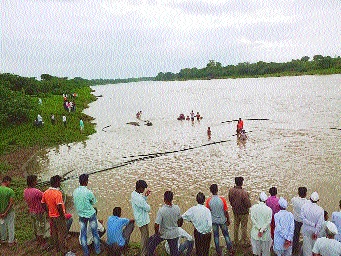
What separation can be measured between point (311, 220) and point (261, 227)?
101 centimetres

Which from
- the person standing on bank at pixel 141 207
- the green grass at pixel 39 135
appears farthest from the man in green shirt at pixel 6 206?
the green grass at pixel 39 135

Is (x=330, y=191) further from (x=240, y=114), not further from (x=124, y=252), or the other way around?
(x=240, y=114)

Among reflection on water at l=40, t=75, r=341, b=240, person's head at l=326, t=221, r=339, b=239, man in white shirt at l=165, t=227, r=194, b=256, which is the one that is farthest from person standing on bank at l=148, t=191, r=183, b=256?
reflection on water at l=40, t=75, r=341, b=240

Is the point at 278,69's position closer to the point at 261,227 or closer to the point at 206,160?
the point at 206,160

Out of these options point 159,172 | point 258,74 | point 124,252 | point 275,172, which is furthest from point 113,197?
point 258,74

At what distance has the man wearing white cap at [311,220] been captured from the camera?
659 cm

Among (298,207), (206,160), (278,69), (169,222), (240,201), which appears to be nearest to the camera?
(169,222)

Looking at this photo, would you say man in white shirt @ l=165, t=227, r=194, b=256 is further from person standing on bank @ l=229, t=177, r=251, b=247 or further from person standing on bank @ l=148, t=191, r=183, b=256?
person standing on bank @ l=229, t=177, r=251, b=247

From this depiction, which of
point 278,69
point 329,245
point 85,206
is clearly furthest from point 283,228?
point 278,69

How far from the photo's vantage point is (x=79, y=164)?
1981 centimetres

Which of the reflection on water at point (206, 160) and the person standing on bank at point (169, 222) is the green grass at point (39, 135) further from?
the person standing on bank at point (169, 222)

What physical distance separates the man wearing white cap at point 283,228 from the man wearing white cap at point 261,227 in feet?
0.77

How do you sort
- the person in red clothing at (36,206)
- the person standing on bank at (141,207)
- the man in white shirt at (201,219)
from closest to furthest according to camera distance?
1. the man in white shirt at (201,219)
2. the person standing on bank at (141,207)
3. the person in red clothing at (36,206)

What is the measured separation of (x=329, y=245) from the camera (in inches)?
220
